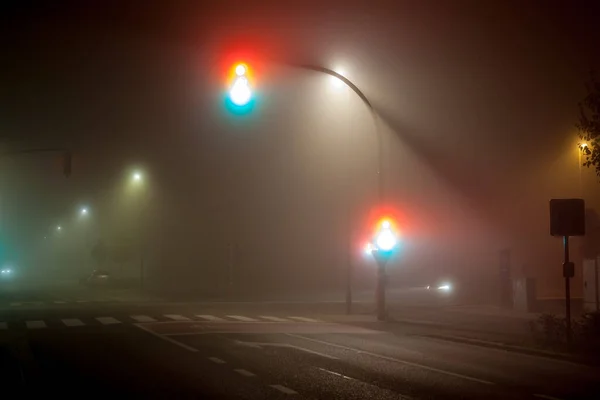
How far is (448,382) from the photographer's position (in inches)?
538

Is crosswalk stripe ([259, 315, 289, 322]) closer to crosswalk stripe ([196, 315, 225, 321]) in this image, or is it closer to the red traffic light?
crosswalk stripe ([196, 315, 225, 321])

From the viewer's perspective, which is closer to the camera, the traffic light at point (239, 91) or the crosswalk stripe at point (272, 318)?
the traffic light at point (239, 91)

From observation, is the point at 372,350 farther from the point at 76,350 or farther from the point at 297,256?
the point at 297,256

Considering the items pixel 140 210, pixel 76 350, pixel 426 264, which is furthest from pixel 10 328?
pixel 426 264

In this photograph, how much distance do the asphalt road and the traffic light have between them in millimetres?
4972

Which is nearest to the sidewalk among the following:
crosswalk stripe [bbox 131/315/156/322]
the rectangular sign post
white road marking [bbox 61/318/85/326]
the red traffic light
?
the rectangular sign post

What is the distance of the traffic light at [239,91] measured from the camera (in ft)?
49.0

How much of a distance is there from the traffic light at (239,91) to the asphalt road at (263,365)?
4.97 metres

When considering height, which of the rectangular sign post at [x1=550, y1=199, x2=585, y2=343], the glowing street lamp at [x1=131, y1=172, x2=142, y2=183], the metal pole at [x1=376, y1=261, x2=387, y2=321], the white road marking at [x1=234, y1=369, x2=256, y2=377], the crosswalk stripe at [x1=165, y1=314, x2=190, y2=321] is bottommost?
the white road marking at [x1=234, y1=369, x2=256, y2=377]

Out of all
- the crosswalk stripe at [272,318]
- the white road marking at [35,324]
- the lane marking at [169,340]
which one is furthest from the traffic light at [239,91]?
the crosswalk stripe at [272,318]

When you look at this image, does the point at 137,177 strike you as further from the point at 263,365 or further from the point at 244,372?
the point at 244,372

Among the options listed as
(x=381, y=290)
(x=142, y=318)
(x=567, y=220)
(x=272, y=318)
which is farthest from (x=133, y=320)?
(x=567, y=220)

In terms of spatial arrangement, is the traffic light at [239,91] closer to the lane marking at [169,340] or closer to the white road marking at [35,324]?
the lane marking at [169,340]

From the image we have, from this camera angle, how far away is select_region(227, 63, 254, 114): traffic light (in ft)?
49.0
